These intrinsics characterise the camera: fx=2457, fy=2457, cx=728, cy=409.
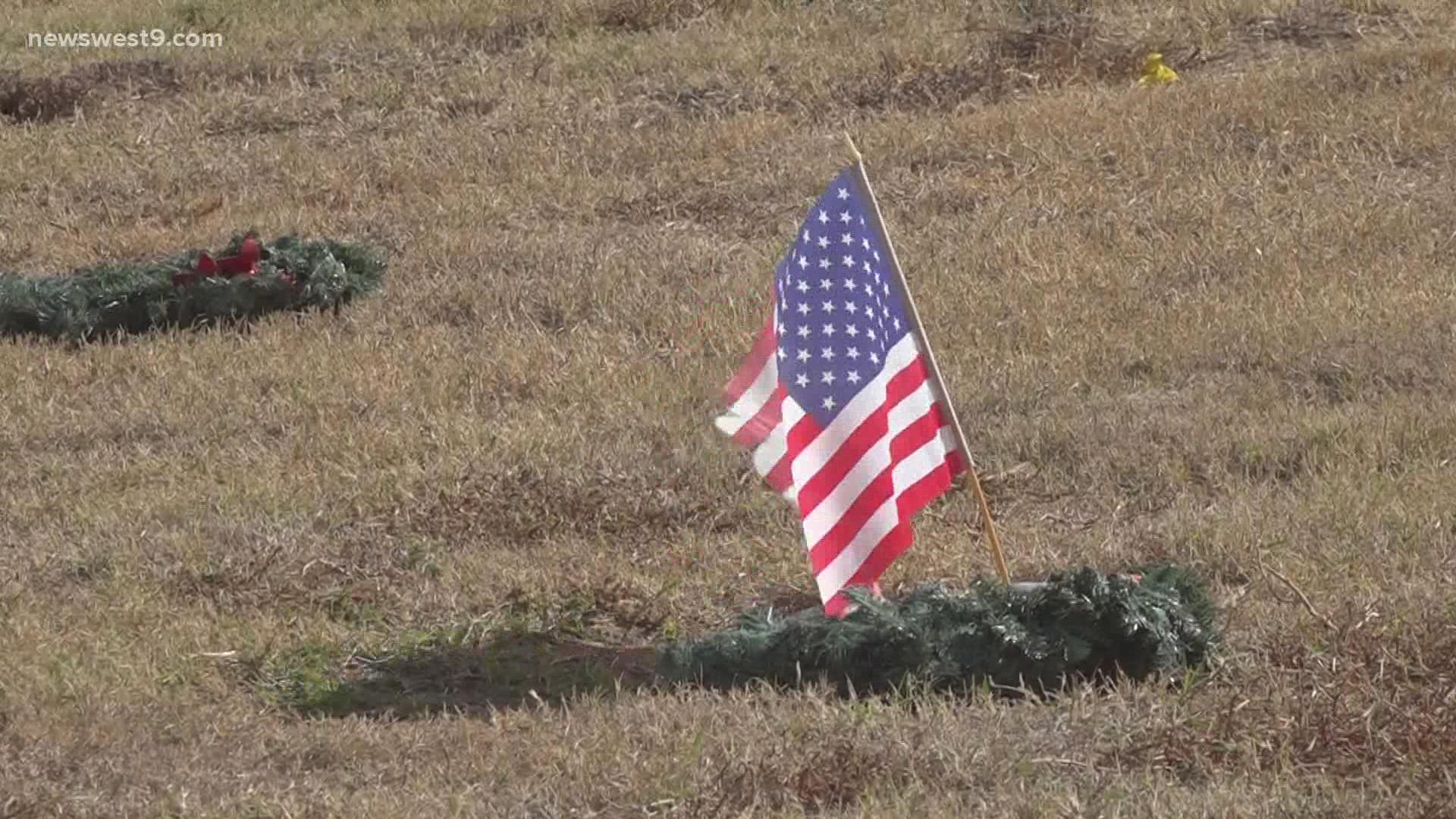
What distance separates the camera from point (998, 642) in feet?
19.6

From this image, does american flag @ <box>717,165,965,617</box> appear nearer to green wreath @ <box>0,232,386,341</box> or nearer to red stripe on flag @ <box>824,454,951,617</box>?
red stripe on flag @ <box>824,454,951,617</box>

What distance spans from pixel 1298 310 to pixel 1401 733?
187 inches

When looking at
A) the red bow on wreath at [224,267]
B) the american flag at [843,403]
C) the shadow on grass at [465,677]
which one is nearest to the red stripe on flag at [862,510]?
the american flag at [843,403]

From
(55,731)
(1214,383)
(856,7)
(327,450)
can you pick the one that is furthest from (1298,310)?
(856,7)

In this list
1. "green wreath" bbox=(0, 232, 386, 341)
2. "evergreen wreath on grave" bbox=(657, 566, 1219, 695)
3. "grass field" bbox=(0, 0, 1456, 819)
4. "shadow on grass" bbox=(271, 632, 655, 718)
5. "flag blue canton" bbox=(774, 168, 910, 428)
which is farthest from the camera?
"green wreath" bbox=(0, 232, 386, 341)

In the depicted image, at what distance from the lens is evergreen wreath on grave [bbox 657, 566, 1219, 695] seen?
5.95 meters

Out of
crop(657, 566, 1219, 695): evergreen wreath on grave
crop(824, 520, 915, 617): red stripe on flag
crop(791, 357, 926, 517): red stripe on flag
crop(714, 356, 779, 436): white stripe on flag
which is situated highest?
crop(714, 356, 779, 436): white stripe on flag

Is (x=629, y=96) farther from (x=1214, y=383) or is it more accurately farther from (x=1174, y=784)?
(x=1174, y=784)

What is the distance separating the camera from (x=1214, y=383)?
8.97 meters

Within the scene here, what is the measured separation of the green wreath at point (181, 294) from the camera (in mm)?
10969

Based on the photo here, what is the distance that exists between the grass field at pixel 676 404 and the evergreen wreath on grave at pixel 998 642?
18cm

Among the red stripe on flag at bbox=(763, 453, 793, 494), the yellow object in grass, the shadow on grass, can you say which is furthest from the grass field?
the red stripe on flag at bbox=(763, 453, 793, 494)

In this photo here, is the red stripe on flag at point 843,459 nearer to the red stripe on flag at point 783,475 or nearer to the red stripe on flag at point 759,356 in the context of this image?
the red stripe on flag at point 783,475

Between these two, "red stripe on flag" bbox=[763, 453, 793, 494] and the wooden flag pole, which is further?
the wooden flag pole
